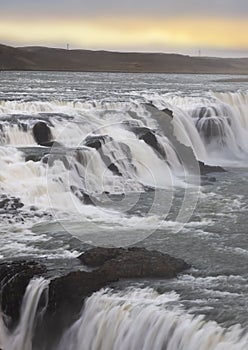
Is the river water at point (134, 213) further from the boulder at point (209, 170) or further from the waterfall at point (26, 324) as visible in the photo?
the boulder at point (209, 170)

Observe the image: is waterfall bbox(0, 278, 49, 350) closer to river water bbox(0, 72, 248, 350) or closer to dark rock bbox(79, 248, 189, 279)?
river water bbox(0, 72, 248, 350)

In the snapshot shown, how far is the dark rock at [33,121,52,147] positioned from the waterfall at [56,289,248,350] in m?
12.6

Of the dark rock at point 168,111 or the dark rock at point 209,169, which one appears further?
the dark rock at point 168,111

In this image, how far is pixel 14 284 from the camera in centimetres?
1120

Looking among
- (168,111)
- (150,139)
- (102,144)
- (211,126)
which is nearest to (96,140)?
(102,144)

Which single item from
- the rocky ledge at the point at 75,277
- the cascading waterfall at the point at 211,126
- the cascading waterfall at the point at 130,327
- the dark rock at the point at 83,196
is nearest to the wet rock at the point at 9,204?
the dark rock at the point at 83,196

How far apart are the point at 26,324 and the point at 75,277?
1163mm

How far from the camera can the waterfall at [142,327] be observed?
29.9 feet

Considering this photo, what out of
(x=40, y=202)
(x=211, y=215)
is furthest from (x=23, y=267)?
(x=211, y=215)

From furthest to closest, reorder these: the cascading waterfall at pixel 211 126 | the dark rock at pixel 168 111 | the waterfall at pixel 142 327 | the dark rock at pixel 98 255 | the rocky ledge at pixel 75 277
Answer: the dark rock at pixel 168 111, the cascading waterfall at pixel 211 126, the dark rock at pixel 98 255, the rocky ledge at pixel 75 277, the waterfall at pixel 142 327

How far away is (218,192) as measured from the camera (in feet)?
62.6

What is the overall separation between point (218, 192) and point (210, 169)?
4.20 metres

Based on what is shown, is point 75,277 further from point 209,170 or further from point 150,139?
point 150,139

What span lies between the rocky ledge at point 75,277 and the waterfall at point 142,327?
0.89 ft
